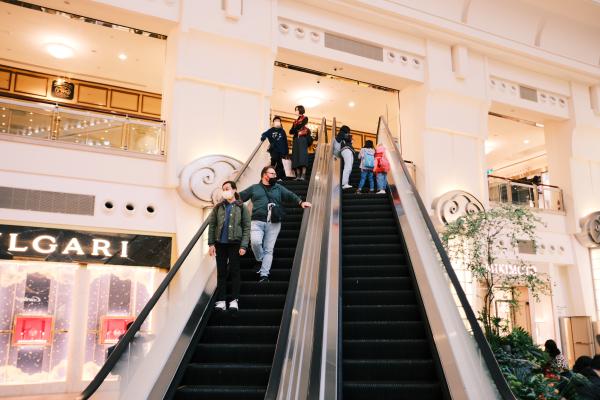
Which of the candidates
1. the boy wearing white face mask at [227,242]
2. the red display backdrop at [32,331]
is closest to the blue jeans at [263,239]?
the boy wearing white face mask at [227,242]

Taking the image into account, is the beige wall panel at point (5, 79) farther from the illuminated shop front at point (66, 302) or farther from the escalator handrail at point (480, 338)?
the escalator handrail at point (480, 338)

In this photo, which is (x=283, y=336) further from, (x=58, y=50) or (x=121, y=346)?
(x=58, y=50)

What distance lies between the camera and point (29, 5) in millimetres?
9961

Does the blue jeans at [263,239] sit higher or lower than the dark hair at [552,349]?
higher

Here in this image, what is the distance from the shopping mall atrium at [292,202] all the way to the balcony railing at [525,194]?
63 millimetres

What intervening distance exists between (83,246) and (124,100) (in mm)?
6271

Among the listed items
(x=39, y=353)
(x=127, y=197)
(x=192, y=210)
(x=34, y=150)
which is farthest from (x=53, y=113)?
(x=39, y=353)

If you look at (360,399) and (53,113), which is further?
(53,113)

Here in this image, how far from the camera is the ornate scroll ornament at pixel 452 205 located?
493 inches

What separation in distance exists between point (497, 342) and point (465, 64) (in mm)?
8084

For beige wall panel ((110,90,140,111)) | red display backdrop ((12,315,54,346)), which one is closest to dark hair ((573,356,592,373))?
red display backdrop ((12,315,54,346))

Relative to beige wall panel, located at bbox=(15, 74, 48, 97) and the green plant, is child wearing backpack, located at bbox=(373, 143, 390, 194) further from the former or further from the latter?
beige wall panel, located at bbox=(15, 74, 48, 97)

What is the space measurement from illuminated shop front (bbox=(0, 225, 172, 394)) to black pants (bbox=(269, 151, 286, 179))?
2417 millimetres

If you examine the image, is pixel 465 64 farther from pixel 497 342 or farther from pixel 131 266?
pixel 131 266
